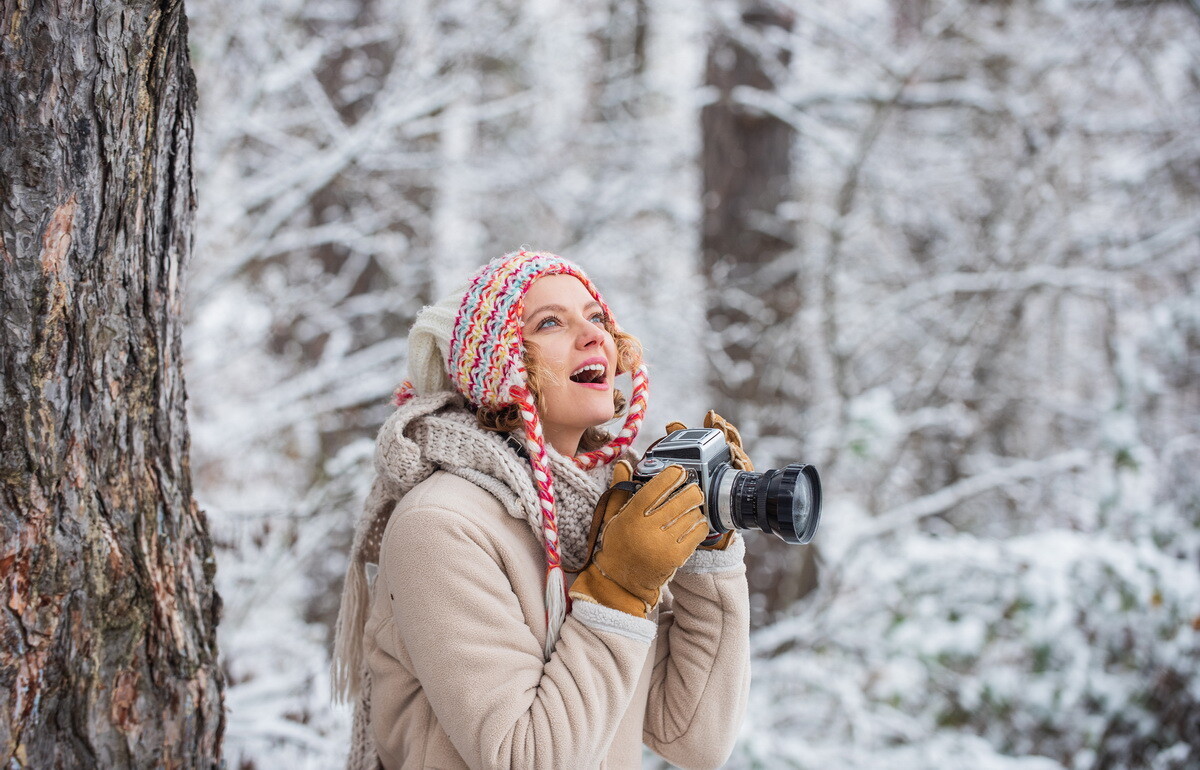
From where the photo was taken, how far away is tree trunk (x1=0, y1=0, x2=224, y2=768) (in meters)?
1.40

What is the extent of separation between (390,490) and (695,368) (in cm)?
409

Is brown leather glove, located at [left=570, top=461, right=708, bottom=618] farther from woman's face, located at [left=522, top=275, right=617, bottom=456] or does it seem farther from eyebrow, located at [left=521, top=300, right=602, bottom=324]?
eyebrow, located at [left=521, top=300, right=602, bottom=324]

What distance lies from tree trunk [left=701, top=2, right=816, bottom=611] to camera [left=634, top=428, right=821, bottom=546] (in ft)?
9.90

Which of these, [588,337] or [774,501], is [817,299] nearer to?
[588,337]

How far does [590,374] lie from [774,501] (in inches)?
17.1

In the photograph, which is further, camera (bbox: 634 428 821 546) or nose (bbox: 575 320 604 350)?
nose (bbox: 575 320 604 350)

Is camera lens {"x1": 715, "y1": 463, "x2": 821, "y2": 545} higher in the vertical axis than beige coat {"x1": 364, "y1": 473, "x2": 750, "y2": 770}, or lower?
higher

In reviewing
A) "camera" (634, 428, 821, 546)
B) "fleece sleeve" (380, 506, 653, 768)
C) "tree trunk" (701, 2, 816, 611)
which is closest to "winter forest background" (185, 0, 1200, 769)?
"tree trunk" (701, 2, 816, 611)

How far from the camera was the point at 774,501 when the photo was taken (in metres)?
1.49

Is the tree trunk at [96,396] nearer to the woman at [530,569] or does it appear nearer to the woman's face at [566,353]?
the woman at [530,569]

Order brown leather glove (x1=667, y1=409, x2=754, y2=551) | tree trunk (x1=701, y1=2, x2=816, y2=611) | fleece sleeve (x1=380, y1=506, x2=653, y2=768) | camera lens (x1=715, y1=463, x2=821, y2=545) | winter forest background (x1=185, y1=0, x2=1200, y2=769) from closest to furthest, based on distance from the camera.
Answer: fleece sleeve (x1=380, y1=506, x2=653, y2=768) < camera lens (x1=715, y1=463, x2=821, y2=545) < brown leather glove (x1=667, y1=409, x2=754, y2=551) < winter forest background (x1=185, y1=0, x2=1200, y2=769) < tree trunk (x1=701, y1=2, x2=816, y2=611)

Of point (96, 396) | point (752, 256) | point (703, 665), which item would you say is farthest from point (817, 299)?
point (96, 396)

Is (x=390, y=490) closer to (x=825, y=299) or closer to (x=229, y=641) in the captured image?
(x=229, y=641)

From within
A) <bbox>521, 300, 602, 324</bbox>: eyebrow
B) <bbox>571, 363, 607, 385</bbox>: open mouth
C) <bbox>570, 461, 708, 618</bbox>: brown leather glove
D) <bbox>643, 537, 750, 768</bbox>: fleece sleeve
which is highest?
<bbox>521, 300, 602, 324</bbox>: eyebrow
